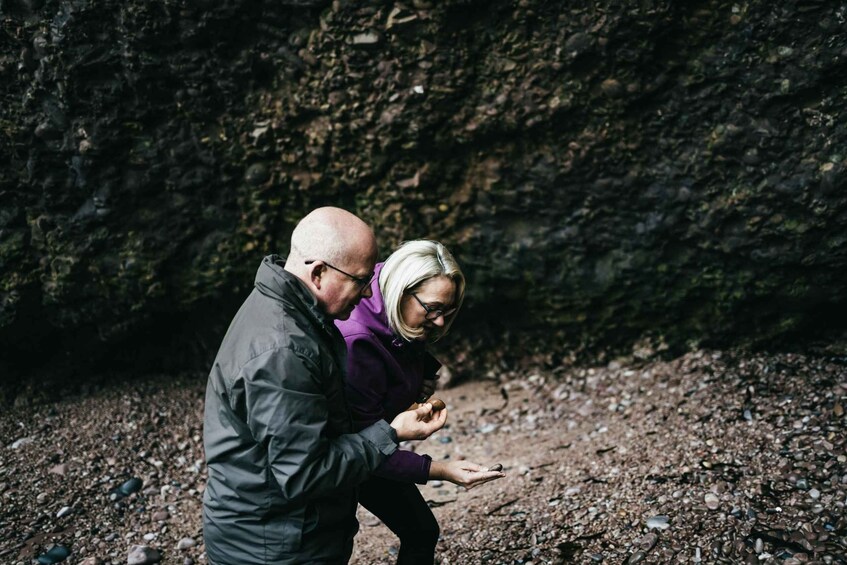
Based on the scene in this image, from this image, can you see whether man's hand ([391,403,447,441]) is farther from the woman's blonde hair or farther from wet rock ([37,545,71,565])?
wet rock ([37,545,71,565])

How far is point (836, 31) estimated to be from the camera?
523 cm

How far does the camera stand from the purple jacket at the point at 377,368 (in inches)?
135

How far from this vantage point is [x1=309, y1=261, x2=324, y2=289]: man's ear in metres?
3.05

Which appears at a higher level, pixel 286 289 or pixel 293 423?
pixel 286 289

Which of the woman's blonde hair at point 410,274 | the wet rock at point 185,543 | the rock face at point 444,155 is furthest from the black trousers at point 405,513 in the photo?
the rock face at point 444,155

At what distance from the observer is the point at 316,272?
10.1 feet

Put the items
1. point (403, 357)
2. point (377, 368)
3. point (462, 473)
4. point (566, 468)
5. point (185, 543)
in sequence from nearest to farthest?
point (462, 473) → point (377, 368) → point (403, 357) → point (185, 543) → point (566, 468)

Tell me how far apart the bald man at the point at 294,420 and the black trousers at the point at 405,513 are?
56 cm

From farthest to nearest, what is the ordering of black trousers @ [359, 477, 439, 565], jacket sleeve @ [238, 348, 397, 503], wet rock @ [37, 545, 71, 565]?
wet rock @ [37, 545, 71, 565] < black trousers @ [359, 477, 439, 565] < jacket sleeve @ [238, 348, 397, 503]

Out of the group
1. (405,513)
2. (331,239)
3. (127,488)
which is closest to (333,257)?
(331,239)

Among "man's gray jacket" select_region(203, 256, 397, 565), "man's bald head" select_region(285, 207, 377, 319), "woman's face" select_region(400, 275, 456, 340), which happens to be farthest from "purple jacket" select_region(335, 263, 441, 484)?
"man's bald head" select_region(285, 207, 377, 319)

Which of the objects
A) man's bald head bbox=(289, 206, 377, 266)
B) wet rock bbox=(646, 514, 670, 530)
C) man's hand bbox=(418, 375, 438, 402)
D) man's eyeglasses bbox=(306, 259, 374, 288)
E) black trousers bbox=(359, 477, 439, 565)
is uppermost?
man's bald head bbox=(289, 206, 377, 266)

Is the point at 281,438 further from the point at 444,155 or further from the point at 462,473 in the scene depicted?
the point at 444,155

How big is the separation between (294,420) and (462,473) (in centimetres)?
98
